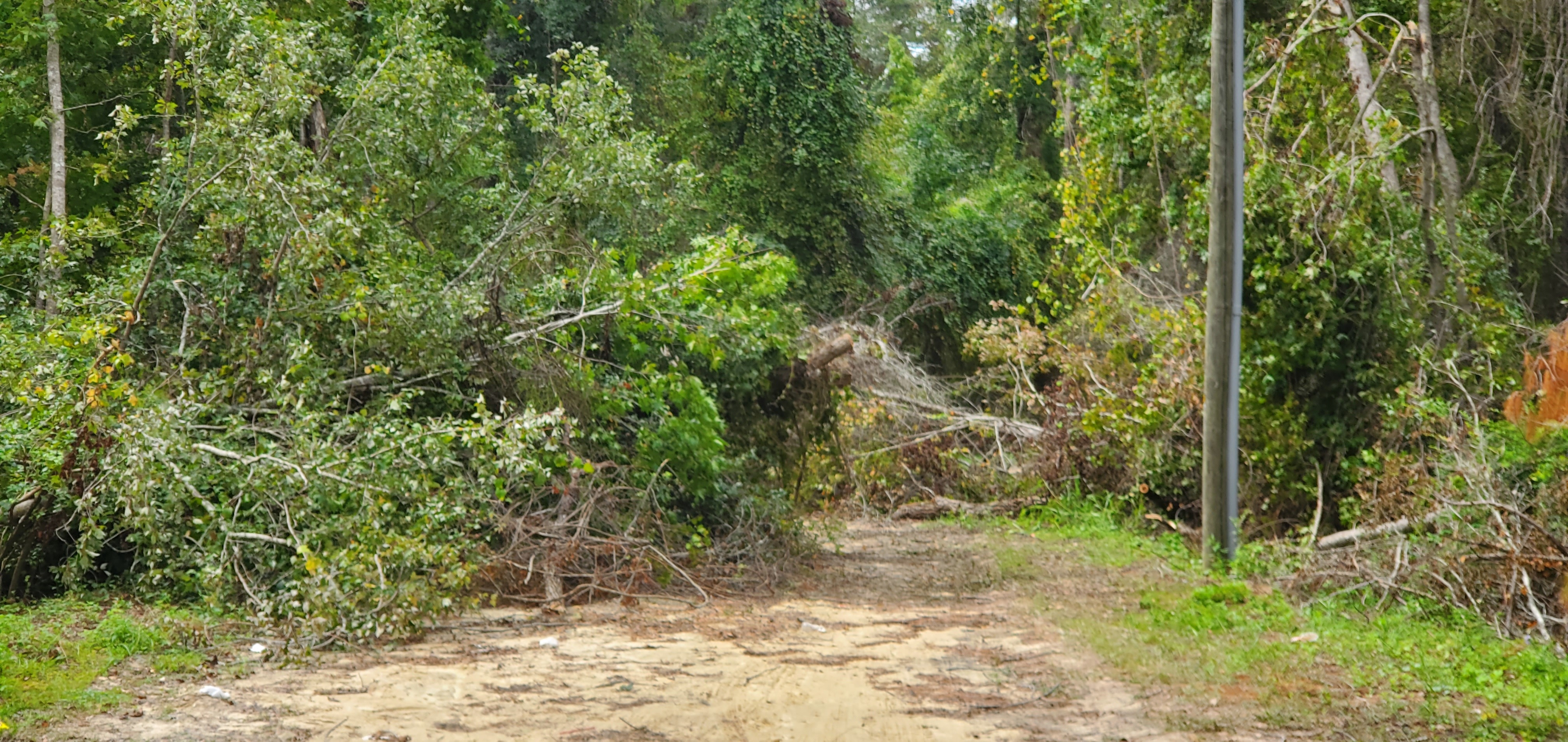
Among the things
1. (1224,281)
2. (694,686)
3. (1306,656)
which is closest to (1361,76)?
(1224,281)

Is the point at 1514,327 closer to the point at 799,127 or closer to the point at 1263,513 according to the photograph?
the point at 1263,513

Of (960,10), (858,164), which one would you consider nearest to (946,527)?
(858,164)

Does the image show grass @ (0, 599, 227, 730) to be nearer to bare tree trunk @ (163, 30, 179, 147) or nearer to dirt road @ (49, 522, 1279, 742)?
dirt road @ (49, 522, 1279, 742)

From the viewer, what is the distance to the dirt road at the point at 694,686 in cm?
642

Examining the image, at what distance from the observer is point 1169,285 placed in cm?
1633

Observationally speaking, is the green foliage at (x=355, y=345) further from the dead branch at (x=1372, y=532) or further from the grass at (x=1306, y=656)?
the dead branch at (x=1372, y=532)

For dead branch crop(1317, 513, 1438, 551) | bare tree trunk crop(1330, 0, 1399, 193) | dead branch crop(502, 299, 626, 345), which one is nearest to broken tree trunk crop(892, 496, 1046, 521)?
bare tree trunk crop(1330, 0, 1399, 193)

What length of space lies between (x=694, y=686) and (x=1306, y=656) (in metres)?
3.73

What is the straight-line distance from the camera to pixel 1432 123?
13148mm

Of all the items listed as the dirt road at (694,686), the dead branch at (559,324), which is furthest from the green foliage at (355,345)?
the dirt road at (694,686)

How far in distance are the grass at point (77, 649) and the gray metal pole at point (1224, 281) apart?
318 inches

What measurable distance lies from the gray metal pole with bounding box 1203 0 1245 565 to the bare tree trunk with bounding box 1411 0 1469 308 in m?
2.68

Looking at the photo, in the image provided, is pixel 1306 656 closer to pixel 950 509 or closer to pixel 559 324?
pixel 559 324

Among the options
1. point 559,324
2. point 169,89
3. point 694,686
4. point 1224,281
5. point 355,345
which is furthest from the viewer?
point 169,89
